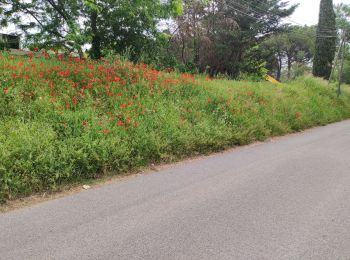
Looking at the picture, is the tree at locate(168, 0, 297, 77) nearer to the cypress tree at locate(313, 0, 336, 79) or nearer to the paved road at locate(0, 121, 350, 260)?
the cypress tree at locate(313, 0, 336, 79)

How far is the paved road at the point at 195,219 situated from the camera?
2816mm

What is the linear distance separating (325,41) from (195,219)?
26.3 meters

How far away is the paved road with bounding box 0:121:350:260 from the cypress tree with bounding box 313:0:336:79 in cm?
2278

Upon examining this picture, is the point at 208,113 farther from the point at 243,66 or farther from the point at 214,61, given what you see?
the point at 243,66

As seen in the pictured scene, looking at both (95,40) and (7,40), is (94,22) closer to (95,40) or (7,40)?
(95,40)

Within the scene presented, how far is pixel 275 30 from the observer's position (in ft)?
77.5

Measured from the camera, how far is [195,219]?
3.46 m

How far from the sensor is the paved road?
2.82 m

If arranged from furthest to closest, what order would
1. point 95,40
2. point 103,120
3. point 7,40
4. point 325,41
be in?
point 325,41, point 95,40, point 7,40, point 103,120

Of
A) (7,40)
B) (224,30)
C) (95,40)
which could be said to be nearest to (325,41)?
(224,30)

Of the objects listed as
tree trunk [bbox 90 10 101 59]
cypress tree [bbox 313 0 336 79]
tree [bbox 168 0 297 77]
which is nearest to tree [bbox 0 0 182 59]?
tree trunk [bbox 90 10 101 59]

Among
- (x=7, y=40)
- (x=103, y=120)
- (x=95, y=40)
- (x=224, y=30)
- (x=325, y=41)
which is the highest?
(x=325, y=41)

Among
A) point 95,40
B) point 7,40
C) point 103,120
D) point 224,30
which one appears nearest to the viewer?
point 103,120

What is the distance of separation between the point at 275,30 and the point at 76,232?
80.3ft
